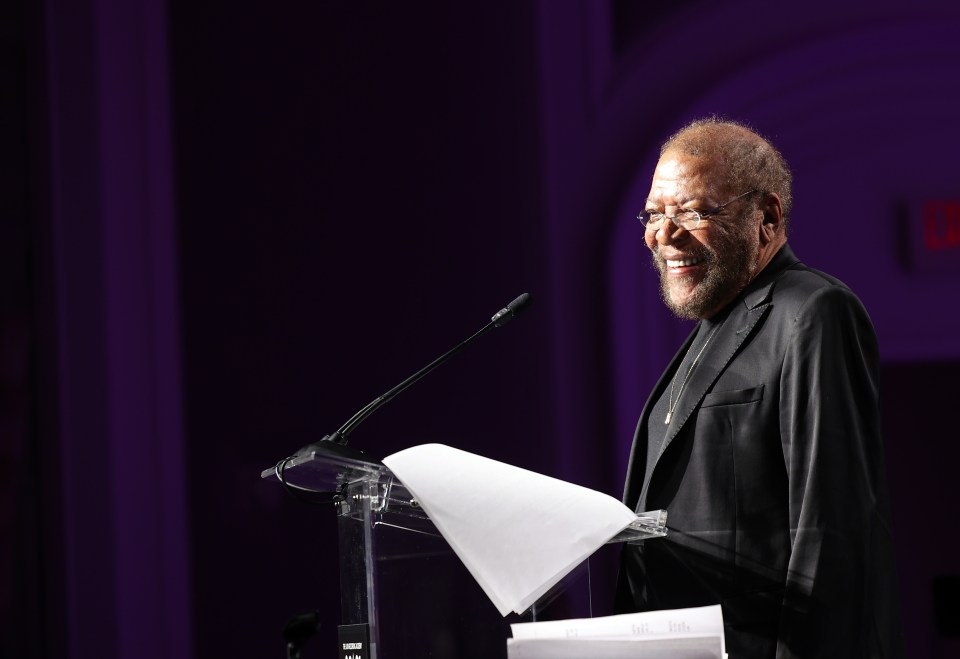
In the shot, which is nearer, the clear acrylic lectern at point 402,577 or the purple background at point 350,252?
the clear acrylic lectern at point 402,577

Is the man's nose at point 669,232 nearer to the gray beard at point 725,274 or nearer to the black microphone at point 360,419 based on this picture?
the gray beard at point 725,274

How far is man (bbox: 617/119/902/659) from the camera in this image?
1500 millimetres

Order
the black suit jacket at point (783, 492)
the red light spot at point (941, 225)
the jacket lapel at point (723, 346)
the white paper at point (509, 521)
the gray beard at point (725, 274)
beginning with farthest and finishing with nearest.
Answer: the red light spot at point (941, 225) → the gray beard at point (725, 274) → the jacket lapel at point (723, 346) → the black suit jacket at point (783, 492) → the white paper at point (509, 521)

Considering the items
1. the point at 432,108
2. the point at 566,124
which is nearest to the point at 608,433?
the point at 566,124

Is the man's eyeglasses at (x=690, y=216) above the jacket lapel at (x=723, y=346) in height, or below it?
above

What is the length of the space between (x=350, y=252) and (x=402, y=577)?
2320 millimetres

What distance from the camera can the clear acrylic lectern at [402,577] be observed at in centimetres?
144

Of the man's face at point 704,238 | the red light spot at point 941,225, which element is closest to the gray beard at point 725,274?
the man's face at point 704,238

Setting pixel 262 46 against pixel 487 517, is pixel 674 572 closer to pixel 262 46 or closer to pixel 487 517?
pixel 487 517

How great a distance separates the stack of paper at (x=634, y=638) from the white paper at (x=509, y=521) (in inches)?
3.0

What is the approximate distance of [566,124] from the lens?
3.67 meters

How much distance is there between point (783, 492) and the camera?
166 centimetres

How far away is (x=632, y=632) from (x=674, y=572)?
0.36 meters

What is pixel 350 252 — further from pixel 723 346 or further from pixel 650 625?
pixel 650 625
